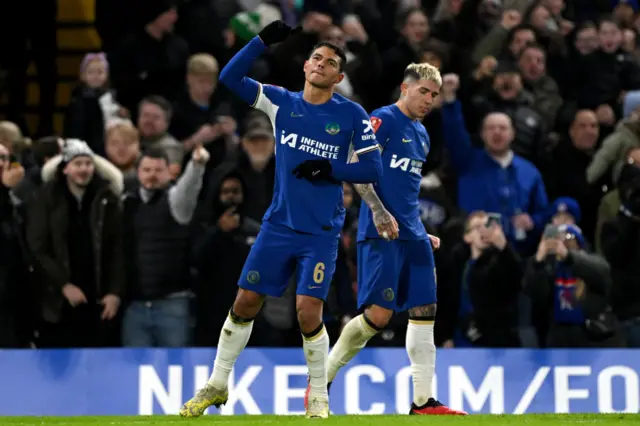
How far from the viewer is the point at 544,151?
1562 centimetres

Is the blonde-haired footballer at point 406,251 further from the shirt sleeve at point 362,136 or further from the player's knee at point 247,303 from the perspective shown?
the player's knee at point 247,303

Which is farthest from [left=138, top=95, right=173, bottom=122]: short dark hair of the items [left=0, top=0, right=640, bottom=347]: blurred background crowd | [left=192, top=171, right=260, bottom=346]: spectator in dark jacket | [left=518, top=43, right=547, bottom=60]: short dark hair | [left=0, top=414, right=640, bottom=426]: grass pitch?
[left=0, top=414, right=640, bottom=426]: grass pitch

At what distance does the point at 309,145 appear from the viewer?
9.25 m

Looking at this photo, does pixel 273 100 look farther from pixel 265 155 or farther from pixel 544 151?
pixel 544 151

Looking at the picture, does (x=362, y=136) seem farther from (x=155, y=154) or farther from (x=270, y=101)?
(x=155, y=154)

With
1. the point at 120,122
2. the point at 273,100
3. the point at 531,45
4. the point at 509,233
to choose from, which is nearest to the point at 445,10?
the point at 531,45

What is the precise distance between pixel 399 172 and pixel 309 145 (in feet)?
3.79

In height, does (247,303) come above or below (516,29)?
below

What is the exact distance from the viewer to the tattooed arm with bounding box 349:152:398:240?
31.4 feet

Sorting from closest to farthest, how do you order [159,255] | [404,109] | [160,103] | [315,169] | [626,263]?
[315,169] < [404,109] < [159,255] < [626,263] < [160,103]

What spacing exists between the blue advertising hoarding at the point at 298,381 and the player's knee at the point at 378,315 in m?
2.29

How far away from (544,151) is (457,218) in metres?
2.10

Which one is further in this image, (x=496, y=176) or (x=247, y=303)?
(x=496, y=176)

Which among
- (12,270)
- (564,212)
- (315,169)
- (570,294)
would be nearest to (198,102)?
(12,270)
